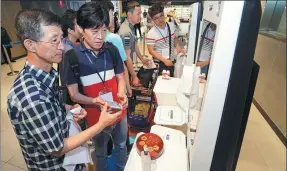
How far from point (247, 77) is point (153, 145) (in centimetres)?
64

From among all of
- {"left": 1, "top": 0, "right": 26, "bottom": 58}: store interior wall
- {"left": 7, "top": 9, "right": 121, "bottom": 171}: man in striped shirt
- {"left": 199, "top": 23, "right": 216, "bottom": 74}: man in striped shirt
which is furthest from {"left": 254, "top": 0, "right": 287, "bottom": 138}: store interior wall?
{"left": 1, "top": 0, "right": 26, "bottom": 58}: store interior wall

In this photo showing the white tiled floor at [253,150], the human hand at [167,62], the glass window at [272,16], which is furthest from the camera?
the glass window at [272,16]

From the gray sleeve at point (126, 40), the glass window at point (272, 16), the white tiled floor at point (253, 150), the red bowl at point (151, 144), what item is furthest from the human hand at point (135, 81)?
the glass window at point (272, 16)

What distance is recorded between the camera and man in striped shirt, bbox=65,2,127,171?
118cm

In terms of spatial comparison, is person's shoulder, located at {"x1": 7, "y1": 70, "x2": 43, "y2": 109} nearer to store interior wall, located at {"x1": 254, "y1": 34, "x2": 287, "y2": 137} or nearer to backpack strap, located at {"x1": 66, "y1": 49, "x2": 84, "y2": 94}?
backpack strap, located at {"x1": 66, "y1": 49, "x2": 84, "y2": 94}

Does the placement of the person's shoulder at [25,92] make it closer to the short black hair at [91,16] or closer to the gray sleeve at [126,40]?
the short black hair at [91,16]

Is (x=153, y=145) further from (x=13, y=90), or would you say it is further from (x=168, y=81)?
(x=168, y=81)

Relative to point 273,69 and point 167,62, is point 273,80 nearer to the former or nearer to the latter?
point 273,69

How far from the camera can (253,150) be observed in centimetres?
220

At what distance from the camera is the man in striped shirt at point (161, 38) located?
2.41 metres

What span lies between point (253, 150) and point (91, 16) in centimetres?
241

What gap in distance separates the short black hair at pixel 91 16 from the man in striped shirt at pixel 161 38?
135 cm

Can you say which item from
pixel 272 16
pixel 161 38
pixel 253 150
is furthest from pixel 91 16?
pixel 272 16

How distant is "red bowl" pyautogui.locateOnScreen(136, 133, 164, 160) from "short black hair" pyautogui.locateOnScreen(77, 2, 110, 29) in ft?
2.64
